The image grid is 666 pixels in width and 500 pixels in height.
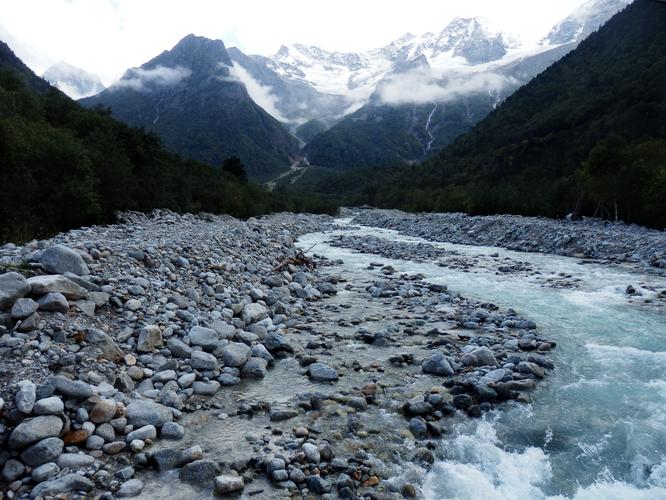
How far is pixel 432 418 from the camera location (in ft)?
22.3

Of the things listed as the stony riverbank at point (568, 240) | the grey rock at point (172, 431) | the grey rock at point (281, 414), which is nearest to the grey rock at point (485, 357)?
the grey rock at point (281, 414)

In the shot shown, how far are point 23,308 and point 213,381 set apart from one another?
3119 millimetres

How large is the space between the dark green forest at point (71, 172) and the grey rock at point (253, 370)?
468 inches

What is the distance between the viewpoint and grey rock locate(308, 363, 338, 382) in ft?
26.2

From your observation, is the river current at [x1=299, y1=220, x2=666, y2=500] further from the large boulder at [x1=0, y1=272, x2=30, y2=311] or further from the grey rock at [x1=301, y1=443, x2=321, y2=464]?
the large boulder at [x1=0, y1=272, x2=30, y2=311]

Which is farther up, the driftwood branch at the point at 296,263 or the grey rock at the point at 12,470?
the grey rock at the point at 12,470

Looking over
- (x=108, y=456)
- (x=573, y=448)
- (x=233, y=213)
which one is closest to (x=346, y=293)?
(x=573, y=448)

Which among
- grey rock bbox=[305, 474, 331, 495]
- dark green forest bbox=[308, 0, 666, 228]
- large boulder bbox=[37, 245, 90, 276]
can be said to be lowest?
grey rock bbox=[305, 474, 331, 495]

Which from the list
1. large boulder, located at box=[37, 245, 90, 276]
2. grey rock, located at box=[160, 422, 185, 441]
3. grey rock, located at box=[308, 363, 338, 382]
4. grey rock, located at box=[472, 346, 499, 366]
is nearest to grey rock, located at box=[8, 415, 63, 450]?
grey rock, located at box=[160, 422, 185, 441]

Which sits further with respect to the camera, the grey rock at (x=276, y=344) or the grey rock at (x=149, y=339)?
the grey rock at (x=276, y=344)

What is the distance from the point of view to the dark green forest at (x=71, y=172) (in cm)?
1839

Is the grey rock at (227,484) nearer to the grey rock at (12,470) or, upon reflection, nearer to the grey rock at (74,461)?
the grey rock at (74,461)

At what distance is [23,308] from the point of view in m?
6.66

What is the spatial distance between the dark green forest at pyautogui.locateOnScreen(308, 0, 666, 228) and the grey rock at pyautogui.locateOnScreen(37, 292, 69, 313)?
132 ft
